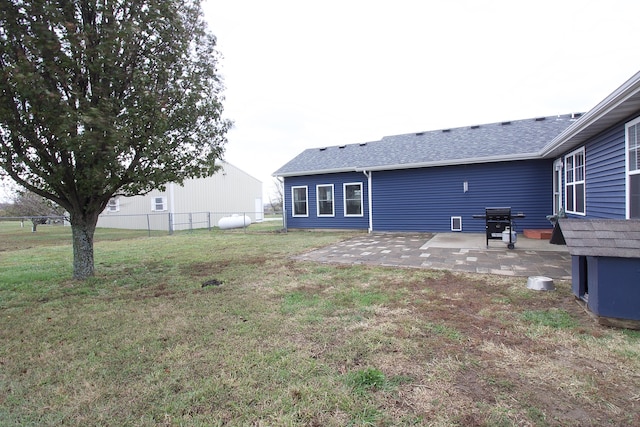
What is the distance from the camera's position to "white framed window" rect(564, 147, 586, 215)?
23.1 ft

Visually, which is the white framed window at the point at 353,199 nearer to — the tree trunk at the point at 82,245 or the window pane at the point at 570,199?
the window pane at the point at 570,199

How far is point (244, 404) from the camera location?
1.91m

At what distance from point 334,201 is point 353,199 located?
84 cm

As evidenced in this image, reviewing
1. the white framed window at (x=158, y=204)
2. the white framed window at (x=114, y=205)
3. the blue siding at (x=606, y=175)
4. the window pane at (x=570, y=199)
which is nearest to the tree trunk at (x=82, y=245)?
the blue siding at (x=606, y=175)

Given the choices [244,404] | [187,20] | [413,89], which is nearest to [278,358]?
[244,404]

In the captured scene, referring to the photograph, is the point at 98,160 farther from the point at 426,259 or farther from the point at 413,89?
the point at 413,89

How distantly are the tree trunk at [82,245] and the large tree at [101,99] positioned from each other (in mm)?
17

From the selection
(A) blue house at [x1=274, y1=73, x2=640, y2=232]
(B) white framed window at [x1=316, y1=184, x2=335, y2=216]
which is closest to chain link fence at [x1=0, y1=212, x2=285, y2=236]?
(B) white framed window at [x1=316, y1=184, x2=335, y2=216]

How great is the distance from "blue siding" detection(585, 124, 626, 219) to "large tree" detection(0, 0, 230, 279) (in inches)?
269

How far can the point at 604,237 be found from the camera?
2955mm

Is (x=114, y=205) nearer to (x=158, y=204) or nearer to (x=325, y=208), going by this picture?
(x=158, y=204)

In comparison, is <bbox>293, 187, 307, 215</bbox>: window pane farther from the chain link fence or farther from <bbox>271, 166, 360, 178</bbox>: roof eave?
the chain link fence

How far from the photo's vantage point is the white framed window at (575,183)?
7055 millimetres

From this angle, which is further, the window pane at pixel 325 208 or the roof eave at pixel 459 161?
the window pane at pixel 325 208
